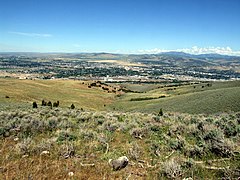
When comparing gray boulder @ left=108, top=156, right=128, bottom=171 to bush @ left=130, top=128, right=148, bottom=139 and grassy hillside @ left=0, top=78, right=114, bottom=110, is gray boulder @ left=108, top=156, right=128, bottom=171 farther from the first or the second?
grassy hillside @ left=0, top=78, right=114, bottom=110

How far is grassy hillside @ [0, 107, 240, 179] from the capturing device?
720 centimetres

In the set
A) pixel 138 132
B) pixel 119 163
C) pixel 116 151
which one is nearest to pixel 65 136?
pixel 116 151

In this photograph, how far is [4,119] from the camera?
13.7m

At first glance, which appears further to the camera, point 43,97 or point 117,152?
point 43,97

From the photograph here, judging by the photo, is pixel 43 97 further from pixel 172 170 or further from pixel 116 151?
pixel 172 170

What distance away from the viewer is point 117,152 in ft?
29.4

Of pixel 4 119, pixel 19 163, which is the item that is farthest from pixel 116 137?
pixel 4 119

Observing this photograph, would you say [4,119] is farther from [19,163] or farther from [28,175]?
[28,175]

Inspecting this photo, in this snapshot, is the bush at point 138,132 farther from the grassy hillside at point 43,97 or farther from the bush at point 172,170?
the grassy hillside at point 43,97

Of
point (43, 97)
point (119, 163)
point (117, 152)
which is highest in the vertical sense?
point (119, 163)

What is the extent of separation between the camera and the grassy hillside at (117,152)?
23.6 feet

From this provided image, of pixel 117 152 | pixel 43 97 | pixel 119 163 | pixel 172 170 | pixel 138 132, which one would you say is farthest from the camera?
pixel 43 97

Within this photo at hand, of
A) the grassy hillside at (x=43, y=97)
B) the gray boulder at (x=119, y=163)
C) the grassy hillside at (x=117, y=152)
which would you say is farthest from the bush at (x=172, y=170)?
the grassy hillside at (x=43, y=97)

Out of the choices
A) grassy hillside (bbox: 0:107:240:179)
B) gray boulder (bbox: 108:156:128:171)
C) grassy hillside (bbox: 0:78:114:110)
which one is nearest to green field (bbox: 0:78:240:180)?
grassy hillside (bbox: 0:107:240:179)
